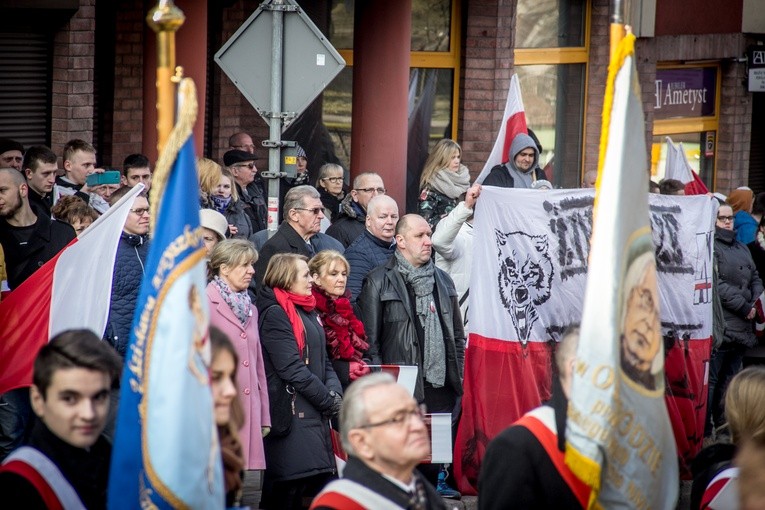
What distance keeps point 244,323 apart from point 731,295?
194 inches

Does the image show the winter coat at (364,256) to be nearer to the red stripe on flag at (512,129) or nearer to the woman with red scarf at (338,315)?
the woman with red scarf at (338,315)

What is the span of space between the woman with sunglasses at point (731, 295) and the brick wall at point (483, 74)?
165 inches

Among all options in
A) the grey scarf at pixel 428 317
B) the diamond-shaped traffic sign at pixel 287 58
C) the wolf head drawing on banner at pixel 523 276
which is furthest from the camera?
the wolf head drawing on banner at pixel 523 276

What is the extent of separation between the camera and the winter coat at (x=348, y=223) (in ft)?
32.3

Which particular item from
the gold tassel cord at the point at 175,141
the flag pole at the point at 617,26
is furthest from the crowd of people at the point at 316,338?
the flag pole at the point at 617,26

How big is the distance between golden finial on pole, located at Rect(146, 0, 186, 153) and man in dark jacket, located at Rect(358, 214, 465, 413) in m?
3.72

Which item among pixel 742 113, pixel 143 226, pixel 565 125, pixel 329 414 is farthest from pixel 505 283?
pixel 742 113

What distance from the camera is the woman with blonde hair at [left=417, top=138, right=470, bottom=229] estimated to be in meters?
10.4

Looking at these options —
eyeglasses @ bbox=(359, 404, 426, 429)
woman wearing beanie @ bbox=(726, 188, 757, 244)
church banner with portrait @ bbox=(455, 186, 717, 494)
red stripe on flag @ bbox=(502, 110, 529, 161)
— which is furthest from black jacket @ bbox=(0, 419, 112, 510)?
woman wearing beanie @ bbox=(726, 188, 757, 244)

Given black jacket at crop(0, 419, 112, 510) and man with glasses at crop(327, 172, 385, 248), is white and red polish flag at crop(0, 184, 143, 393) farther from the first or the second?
man with glasses at crop(327, 172, 385, 248)

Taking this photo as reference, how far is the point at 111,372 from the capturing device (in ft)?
14.2

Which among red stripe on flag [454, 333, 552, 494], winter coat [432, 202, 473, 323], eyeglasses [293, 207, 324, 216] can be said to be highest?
eyeglasses [293, 207, 324, 216]

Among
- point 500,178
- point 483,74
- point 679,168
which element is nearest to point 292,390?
point 500,178

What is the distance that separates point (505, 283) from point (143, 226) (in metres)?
2.36
